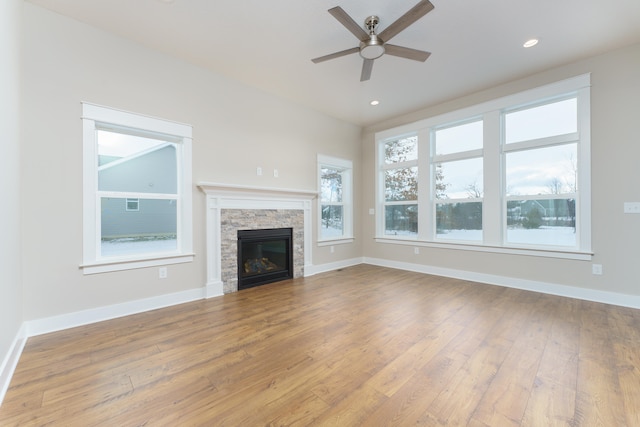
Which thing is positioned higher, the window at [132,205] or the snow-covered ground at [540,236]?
the window at [132,205]

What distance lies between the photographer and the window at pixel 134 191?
2723 mm

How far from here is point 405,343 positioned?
2.23 meters

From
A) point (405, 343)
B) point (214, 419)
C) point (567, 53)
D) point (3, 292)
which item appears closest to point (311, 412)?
point (214, 419)

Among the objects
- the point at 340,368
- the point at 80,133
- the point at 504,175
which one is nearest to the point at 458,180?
the point at 504,175

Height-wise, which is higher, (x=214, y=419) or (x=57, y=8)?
(x=57, y=8)

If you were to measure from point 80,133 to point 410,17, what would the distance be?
3310mm

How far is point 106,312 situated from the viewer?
276cm

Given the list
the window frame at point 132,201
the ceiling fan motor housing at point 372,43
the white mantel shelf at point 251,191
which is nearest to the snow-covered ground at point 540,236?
the white mantel shelf at point 251,191

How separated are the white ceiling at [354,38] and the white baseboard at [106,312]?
2.94 m

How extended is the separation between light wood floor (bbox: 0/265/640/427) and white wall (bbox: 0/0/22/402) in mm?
287

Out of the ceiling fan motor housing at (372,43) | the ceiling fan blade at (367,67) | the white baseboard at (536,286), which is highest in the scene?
the ceiling fan motor housing at (372,43)

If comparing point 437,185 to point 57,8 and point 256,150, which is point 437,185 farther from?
point 57,8

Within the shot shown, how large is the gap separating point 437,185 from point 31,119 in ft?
17.7

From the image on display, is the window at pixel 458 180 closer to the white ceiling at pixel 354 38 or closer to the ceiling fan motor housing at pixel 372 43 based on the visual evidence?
the white ceiling at pixel 354 38
